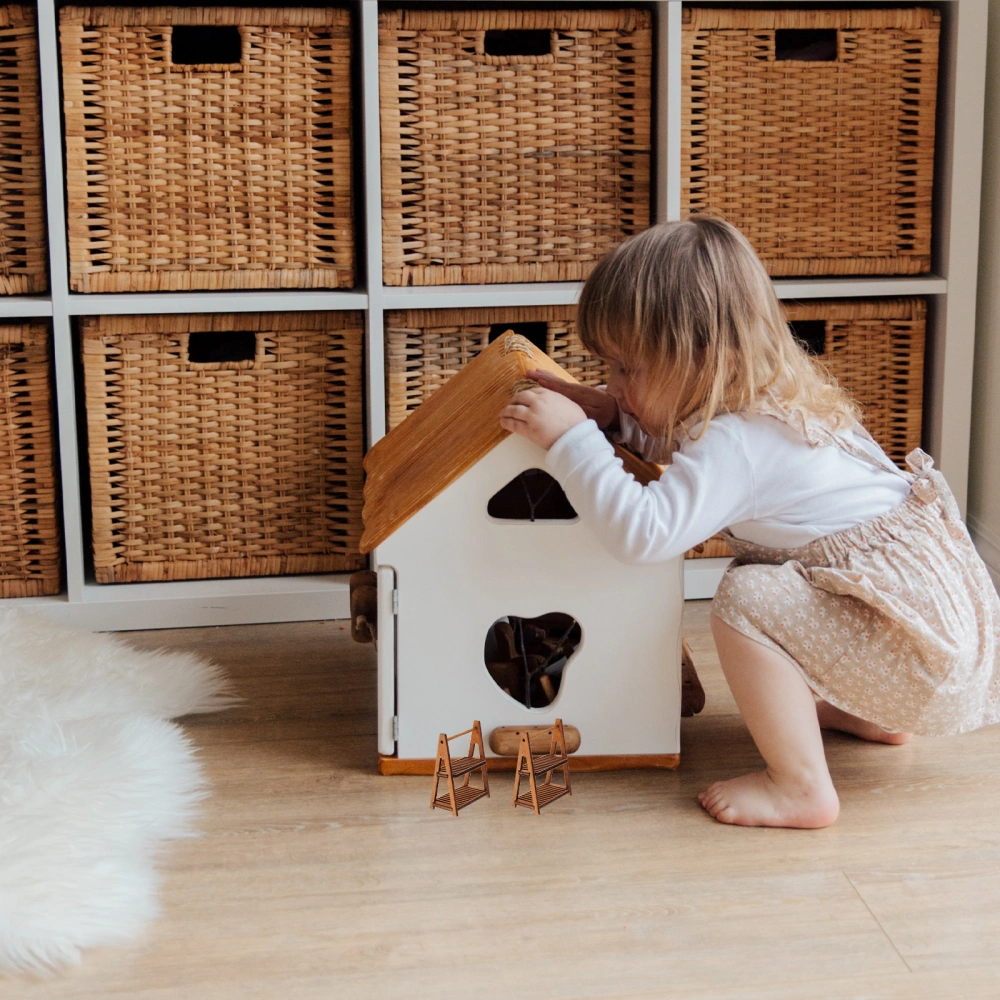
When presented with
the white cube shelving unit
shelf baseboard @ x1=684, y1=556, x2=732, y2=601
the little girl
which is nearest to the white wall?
the white cube shelving unit

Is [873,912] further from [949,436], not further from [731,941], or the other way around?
[949,436]

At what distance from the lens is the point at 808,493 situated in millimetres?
1167

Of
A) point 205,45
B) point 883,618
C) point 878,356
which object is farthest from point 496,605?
point 205,45

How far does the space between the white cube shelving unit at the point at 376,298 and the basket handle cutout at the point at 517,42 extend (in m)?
0.16

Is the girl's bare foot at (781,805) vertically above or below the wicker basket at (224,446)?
below

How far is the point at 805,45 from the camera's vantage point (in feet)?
5.57

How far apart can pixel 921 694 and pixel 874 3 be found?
949 mm

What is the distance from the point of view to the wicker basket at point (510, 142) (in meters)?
1.54

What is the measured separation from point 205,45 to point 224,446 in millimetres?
516

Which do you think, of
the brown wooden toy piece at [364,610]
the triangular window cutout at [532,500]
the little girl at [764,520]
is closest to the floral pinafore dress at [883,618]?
the little girl at [764,520]

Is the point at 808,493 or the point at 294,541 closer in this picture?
the point at 808,493

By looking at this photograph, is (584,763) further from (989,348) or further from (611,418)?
(989,348)

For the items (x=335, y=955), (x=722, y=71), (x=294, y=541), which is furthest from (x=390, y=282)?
(x=335, y=955)

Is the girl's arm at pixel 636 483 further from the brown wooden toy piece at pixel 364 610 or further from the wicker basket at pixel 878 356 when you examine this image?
the wicker basket at pixel 878 356
